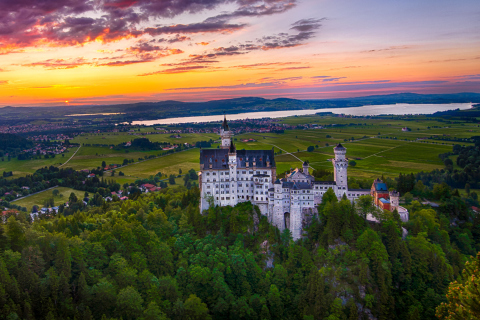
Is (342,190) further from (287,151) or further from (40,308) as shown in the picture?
(287,151)

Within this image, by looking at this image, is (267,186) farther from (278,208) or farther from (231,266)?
(231,266)

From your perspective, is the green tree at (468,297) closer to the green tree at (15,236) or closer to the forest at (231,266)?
the forest at (231,266)

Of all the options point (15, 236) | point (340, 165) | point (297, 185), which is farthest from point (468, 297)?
point (15, 236)

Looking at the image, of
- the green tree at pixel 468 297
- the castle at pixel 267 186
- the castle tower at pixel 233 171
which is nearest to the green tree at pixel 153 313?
the castle at pixel 267 186

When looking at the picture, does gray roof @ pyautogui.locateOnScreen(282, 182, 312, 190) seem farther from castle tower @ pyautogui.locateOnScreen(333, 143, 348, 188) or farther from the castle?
castle tower @ pyautogui.locateOnScreen(333, 143, 348, 188)

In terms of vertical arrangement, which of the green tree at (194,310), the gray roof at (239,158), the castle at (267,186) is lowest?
the green tree at (194,310)

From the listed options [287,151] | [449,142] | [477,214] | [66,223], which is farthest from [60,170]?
[449,142]
